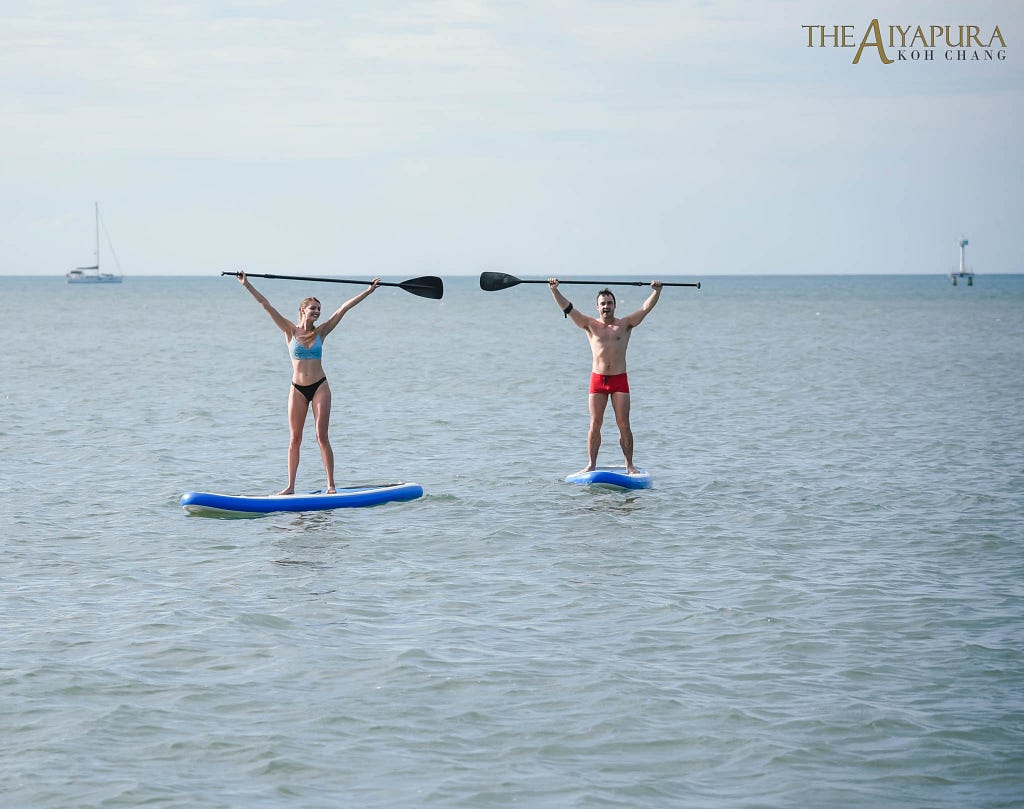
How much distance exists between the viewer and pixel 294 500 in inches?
521

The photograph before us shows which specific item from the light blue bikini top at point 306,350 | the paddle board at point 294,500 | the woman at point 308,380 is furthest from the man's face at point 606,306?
the light blue bikini top at point 306,350

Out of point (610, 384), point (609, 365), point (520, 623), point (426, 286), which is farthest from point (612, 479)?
point (520, 623)

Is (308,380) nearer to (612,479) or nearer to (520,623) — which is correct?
(612,479)

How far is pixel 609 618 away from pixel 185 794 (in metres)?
3.73

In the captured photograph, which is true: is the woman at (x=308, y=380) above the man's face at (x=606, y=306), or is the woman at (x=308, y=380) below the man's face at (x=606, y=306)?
below

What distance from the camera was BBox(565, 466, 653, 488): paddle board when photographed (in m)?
14.5

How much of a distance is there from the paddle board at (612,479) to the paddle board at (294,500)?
1.83m

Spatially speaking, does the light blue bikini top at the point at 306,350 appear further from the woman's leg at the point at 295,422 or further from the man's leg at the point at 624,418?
the man's leg at the point at 624,418

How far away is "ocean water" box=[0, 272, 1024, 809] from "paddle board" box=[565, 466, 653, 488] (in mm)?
263

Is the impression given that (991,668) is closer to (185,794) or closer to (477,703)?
(477,703)

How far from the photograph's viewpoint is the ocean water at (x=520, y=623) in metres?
6.84

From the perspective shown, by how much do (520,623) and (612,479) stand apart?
536cm

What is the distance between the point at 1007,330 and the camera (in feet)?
→ 185

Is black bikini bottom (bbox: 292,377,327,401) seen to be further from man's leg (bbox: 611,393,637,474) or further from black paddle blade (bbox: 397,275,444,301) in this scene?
man's leg (bbox: 611,393,637,474)
